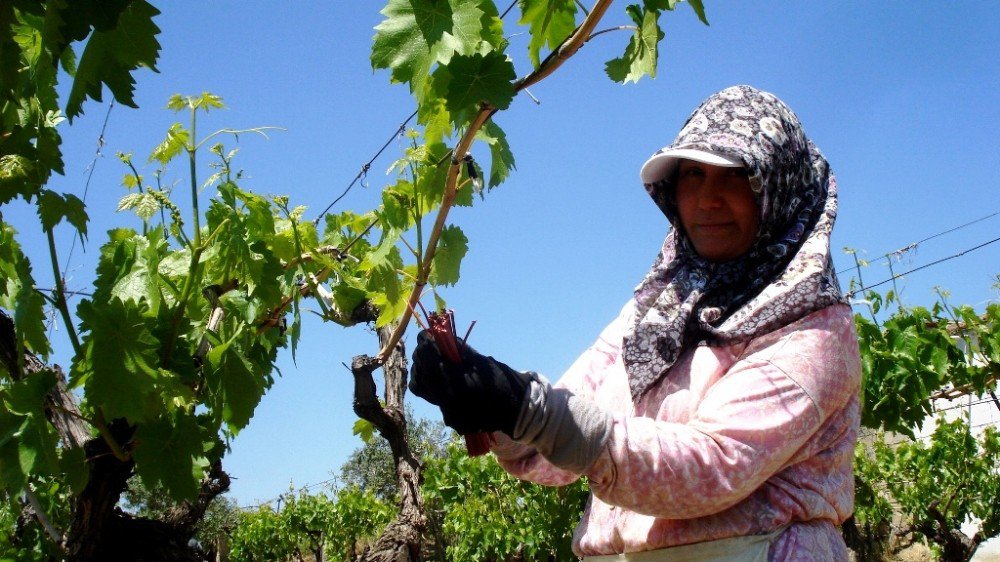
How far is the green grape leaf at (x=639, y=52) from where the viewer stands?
1.50 m

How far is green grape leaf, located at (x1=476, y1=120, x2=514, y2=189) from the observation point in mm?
1899

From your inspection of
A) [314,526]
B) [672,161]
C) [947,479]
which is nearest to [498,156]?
[672,161]

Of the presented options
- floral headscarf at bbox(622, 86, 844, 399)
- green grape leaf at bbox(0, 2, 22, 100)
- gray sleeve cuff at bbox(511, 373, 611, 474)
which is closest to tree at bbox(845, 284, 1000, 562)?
floral headscarf at bbox(622, 86, 844, 399)

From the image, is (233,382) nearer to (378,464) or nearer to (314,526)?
(314,526)

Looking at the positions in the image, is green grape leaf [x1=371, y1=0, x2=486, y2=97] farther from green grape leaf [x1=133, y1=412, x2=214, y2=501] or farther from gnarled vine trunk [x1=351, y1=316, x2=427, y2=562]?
gnarled vine trunk [x1=351, y1=316, x2=427, y2=562]

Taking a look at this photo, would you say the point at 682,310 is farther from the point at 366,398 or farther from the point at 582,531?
the point at 366,398

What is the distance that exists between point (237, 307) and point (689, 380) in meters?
1.08

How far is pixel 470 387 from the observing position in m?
1.27

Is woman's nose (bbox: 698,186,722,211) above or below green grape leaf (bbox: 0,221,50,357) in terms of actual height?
below

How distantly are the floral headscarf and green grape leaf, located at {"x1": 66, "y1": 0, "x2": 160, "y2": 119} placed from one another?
34.3 inches

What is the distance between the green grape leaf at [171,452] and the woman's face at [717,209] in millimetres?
1084

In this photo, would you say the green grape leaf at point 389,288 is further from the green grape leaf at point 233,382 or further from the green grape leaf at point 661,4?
the green grape leaf at point 661,4

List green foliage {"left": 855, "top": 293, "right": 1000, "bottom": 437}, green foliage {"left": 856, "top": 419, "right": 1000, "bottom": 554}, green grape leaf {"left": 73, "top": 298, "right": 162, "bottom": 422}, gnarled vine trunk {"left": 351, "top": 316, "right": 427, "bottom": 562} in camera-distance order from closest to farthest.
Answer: green grape leaf {"left": 73, "top": 298, "right": 162, "bottom": 422} < gnarled vine trunk {"left": 351, "top": 316, "right": 427, "bottom": 562} < green foliage {"left": 855, "top": 293, "right": 1000, "bottom": 437} < green foliage {"left": 856, "top": 419, "right": 1000, "bottom": 554}

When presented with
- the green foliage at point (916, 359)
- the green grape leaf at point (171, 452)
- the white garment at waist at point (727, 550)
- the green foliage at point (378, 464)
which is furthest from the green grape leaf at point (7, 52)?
the green foliage at point (378, 464)
